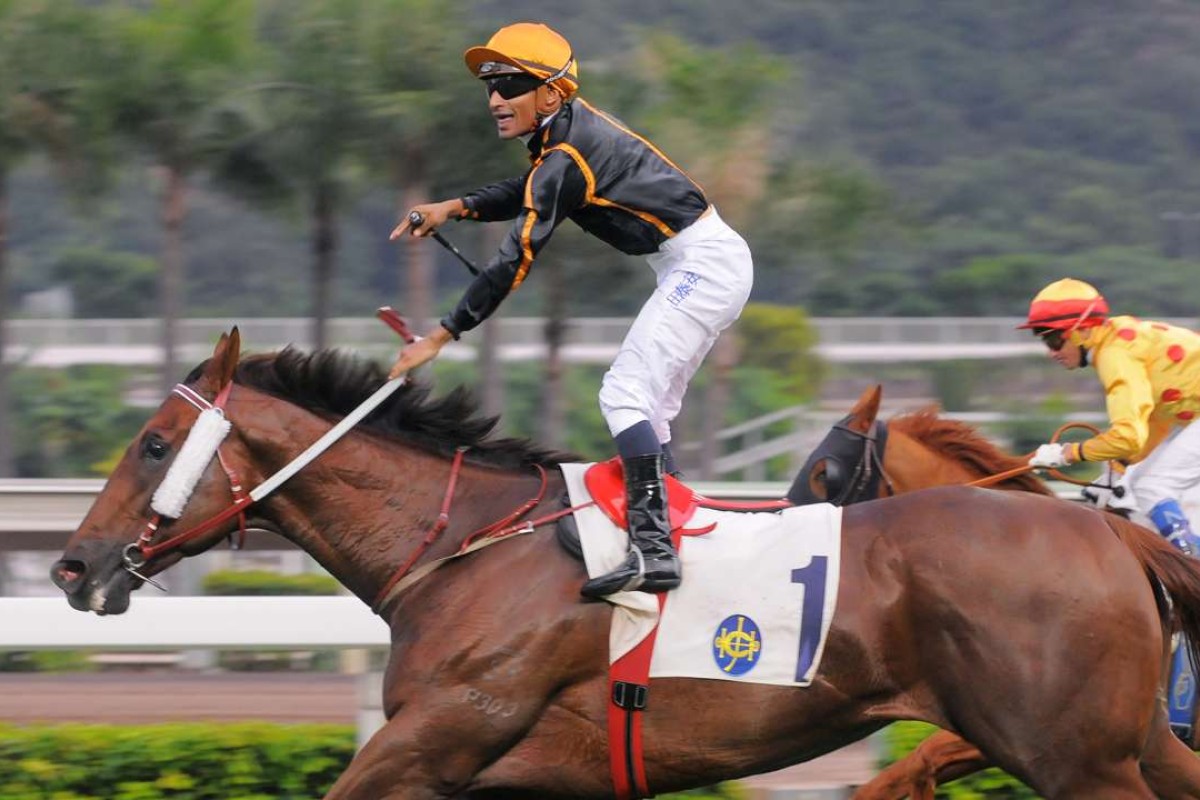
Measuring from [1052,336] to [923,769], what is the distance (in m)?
1.53

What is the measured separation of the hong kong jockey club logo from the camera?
4.18m

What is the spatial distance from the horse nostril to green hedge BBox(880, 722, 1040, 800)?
108 inches

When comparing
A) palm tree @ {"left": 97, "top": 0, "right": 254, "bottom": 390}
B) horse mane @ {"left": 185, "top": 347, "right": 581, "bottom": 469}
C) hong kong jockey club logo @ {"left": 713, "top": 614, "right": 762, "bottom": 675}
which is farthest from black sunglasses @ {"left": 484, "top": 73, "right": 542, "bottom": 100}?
palm tree @ {"left": 97, "top": 0, "right": 254, "bottom": 390}

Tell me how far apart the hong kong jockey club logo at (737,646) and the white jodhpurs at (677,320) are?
56 cm

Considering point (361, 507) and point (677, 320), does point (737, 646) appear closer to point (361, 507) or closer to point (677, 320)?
point (677, 320)

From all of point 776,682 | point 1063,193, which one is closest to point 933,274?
point 1063,193

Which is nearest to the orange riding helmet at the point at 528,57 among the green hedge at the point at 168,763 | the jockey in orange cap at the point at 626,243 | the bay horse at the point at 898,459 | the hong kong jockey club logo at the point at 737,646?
the jockey in orange cap at the point at 626,243

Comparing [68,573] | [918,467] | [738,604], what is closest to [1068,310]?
[918,467]

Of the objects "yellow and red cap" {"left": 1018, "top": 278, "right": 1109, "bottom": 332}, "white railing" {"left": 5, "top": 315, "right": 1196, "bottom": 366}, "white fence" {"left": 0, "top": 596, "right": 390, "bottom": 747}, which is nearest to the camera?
"white fence" {"left": 0, "top": 596, "right": 390, "bottom": 747}

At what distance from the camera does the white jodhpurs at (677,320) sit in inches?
171

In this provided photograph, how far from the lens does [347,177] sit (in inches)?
752

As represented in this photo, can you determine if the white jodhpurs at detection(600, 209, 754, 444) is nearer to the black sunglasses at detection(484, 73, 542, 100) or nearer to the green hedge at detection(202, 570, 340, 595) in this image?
the black sunglasses at detection(484, 73, 542, 100)

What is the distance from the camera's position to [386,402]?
4.55 m

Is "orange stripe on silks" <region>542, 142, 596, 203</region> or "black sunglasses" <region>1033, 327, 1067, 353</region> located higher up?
"orange stripe on silks" <region>542, 142, 596, 203</region>
